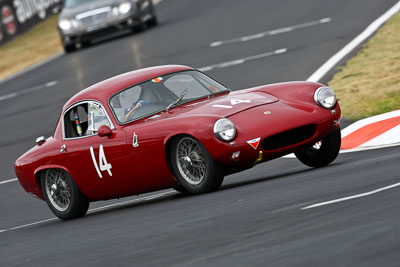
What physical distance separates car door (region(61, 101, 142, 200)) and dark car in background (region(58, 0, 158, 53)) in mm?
16660

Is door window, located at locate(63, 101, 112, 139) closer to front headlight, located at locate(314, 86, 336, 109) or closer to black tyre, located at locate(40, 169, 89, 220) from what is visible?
black tyre, located at locate(40, 169, 89, 220)

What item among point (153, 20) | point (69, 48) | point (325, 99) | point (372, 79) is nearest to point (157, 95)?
point (325, 99)

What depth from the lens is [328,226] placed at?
21.1 feet

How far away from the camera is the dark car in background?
27.4 m

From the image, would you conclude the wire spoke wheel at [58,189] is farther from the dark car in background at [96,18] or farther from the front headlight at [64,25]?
the front headlight at [64,25]

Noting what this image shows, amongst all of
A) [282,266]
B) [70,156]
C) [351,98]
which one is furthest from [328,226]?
[351,98]

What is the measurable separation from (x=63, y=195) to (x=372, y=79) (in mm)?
6118

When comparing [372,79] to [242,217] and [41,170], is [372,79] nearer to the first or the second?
[41,170]

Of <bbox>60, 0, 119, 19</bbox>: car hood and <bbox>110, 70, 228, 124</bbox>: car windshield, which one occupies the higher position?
<bbox>110, 70, 228, 124</bbox>: car windshield

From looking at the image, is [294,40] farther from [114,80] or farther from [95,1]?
[114,80]

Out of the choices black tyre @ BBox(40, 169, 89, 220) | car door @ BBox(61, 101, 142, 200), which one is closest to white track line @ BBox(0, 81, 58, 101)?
black tyre @ BBox(40, 169, 89, 220)

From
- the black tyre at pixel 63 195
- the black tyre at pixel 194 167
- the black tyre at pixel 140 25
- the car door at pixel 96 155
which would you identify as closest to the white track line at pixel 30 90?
the black tyre at pixel 140 25

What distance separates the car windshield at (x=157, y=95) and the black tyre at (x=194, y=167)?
81 centimetres

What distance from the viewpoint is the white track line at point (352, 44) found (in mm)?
17298
